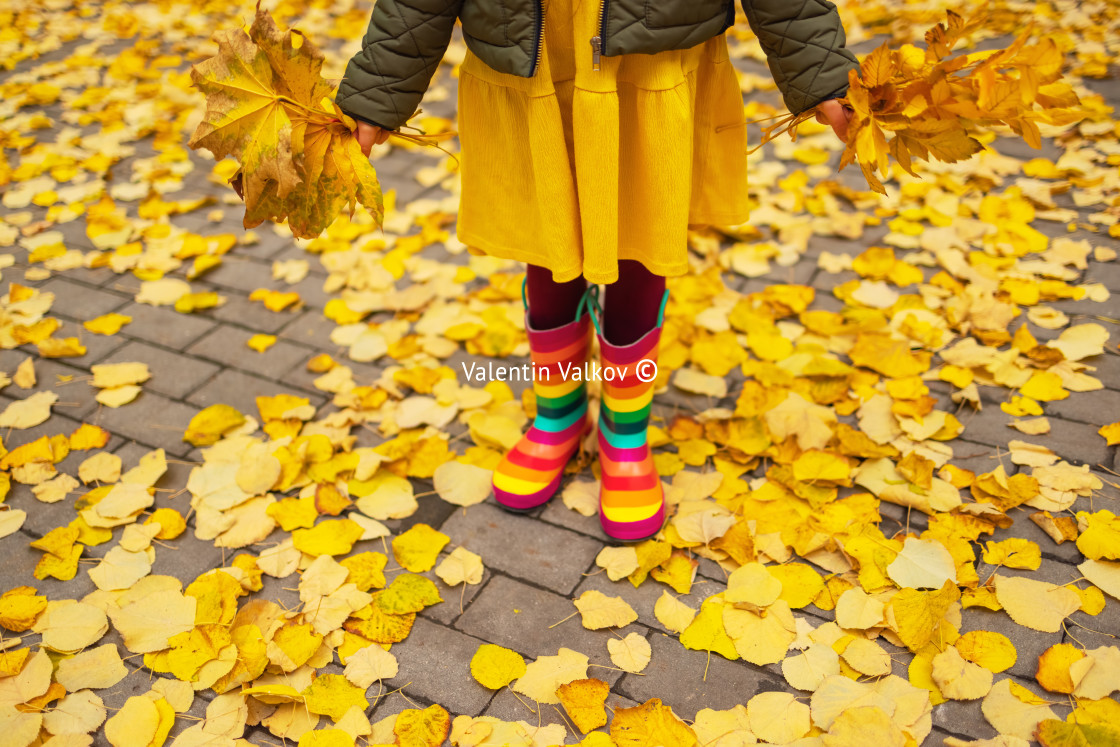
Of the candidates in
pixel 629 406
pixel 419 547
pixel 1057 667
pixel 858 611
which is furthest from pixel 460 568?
pixel 1057 667

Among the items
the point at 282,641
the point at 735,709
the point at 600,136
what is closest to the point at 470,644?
the point at 282,641

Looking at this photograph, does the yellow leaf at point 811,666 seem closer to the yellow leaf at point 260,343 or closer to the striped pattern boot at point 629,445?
the striped pattern boot at point 629,445

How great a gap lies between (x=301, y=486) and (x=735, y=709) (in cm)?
120

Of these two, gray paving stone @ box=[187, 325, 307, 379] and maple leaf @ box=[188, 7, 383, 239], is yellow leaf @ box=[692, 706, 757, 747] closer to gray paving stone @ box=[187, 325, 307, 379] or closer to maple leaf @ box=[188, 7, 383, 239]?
maple leaf @ box=[188, 7, 383, 239]

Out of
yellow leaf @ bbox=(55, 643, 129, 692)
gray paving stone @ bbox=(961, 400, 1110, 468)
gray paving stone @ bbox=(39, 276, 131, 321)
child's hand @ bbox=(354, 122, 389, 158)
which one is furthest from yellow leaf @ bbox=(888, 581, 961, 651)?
gray paving stone @ bbox=(39, 276, 131, 321)

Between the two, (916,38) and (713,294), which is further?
(916,38)

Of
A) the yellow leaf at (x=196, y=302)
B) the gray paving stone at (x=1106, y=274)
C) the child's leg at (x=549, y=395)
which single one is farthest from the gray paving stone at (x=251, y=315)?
the gray paving stone at (x=1106, y=274)

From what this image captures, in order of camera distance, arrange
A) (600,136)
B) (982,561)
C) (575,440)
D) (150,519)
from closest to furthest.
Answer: (600,136) < (982,561) < (150,519) < (575,440)

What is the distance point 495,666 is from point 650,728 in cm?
34

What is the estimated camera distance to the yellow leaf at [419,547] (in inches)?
73.1

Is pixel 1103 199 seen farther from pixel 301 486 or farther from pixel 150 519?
pixel 150 519

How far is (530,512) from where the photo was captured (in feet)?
6.61

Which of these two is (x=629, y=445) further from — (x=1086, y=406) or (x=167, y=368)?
(x=167, y=368)

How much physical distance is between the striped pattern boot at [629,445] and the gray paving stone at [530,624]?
0.79ft
